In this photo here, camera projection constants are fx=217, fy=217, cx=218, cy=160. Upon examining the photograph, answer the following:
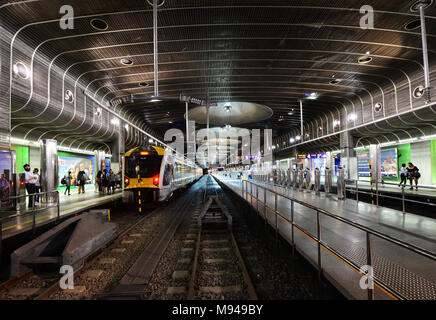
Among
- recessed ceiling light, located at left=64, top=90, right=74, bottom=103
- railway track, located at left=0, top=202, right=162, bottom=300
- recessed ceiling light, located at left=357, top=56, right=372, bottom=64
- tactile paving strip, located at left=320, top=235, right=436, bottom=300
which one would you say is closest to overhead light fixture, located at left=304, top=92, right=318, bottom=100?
recessed ceiling light, located at left=357, top=56, right=372, bottom=64

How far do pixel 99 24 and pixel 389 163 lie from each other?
20.7 metres

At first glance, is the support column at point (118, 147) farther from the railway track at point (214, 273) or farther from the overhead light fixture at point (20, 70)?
the railway track at point (214, 273)

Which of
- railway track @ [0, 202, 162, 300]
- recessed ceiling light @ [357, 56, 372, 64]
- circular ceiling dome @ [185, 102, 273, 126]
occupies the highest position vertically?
circular ceiling dome @ [185, 102, 273, 126]

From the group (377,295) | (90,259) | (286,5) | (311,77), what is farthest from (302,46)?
(90,259)

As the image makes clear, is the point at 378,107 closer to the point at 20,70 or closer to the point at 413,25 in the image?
the point at 413,25

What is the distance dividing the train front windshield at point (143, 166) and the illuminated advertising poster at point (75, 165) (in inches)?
313

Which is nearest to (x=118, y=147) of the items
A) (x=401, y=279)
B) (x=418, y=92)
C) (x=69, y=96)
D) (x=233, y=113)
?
(x=69, y=96)

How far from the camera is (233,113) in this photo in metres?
23.0

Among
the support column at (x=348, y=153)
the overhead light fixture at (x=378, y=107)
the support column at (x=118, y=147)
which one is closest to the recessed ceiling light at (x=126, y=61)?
the support column at (x=118, y=147)

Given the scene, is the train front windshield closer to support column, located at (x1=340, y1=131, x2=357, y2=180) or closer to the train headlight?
the train headlight

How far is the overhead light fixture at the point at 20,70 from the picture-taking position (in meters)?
7.48

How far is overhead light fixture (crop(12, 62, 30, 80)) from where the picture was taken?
7.48 metres

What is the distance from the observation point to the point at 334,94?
1530 cm

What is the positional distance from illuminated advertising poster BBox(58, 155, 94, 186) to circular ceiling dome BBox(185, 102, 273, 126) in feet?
32.4
